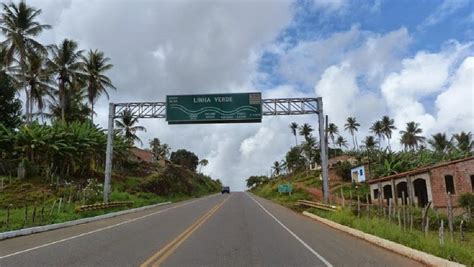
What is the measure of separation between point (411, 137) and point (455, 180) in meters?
73.1

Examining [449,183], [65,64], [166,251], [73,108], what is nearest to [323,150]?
[449,183]

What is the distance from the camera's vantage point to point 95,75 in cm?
5653

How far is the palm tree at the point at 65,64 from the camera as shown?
2008 inches

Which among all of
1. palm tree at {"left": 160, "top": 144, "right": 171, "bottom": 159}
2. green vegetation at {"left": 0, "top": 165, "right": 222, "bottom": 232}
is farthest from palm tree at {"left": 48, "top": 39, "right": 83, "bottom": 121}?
palm tree at {"left": 160, "top": 144, "right": 171, "bottom": 159}

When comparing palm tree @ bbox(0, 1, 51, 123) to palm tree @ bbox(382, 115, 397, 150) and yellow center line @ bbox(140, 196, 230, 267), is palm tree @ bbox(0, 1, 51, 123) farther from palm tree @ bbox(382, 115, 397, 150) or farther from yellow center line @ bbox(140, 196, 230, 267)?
palm tree @ bbox(382, 115, 397, 150)

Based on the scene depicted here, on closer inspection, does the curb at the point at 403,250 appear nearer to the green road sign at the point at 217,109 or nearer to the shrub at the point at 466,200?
the green road sign at the point at 217,109

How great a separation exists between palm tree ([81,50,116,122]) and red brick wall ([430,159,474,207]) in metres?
39.9

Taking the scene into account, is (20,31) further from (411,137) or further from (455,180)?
(411,137)

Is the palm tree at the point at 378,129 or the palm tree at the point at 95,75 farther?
the palm tree at the point at 378,129

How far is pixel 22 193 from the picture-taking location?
109 ft

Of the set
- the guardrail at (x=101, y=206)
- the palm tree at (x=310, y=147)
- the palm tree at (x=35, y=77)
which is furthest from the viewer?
the palm tree at (x=310, y=147)

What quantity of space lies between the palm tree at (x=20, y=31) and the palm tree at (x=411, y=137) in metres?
88.0

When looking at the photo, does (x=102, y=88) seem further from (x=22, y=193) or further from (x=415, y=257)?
(x=415, y=257)

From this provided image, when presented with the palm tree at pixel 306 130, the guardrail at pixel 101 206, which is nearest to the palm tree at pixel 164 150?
the palm tree at pixel 306 130
